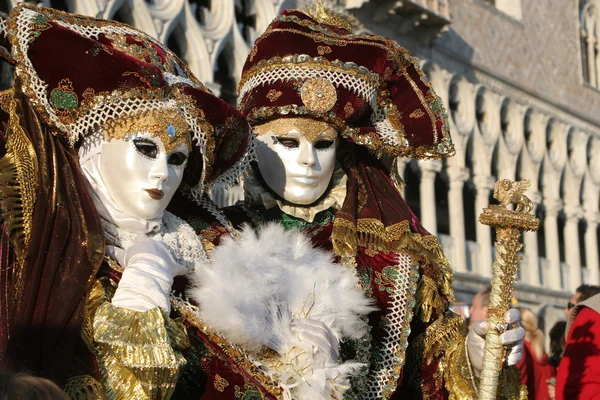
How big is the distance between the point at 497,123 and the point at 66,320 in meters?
15.5

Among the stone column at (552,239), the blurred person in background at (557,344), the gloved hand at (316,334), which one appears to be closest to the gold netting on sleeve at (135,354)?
the gloved hand at (316,334)

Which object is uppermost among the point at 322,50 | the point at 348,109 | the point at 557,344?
the point at 322,50

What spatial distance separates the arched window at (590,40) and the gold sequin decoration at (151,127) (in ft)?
63.7

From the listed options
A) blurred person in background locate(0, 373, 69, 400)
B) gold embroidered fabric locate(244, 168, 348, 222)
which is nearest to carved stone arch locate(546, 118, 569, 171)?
gold embroidered fabric locate(244, 168, 348, 222)

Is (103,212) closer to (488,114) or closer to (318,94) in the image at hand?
(318,94)

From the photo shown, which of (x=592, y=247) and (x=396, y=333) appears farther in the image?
(x=592, y=247)

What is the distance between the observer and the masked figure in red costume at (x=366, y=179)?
9.84 ft

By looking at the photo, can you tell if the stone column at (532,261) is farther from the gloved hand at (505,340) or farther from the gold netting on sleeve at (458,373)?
the gloved hand at (505,340)

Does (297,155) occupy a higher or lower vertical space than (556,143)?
lower

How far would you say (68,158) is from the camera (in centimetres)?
243

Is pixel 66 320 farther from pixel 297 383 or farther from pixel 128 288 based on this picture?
pixel 297 383

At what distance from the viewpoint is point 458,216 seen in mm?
16031

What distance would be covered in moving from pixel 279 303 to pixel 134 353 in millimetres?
427

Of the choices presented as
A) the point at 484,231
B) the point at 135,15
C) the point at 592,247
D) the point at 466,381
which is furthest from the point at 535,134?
the point at 466,381
